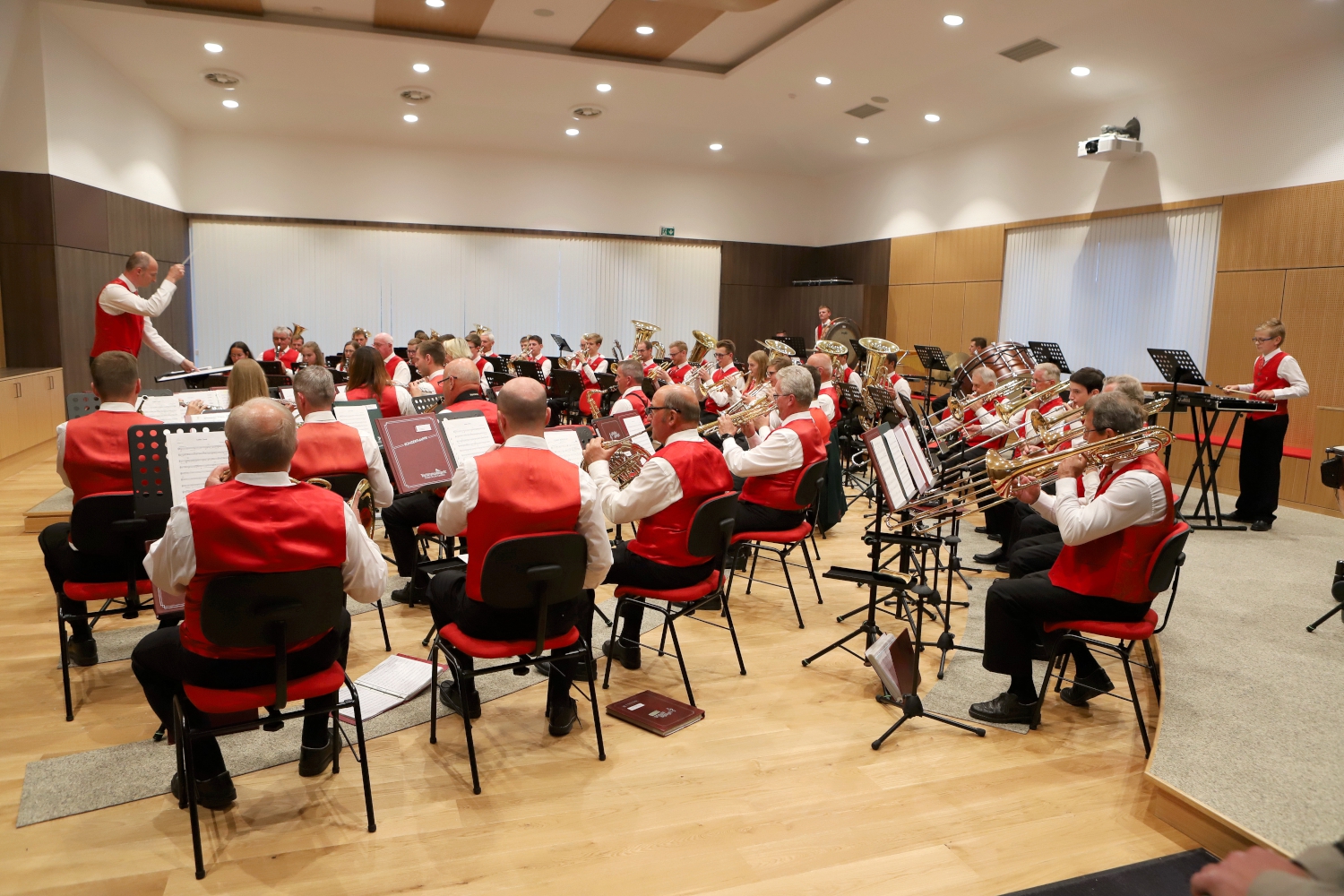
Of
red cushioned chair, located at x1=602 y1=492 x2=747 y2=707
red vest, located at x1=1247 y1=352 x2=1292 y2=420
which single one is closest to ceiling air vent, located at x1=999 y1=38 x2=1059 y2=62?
red vest, located at x1=1247 y1=352 x2=1292 y2=420

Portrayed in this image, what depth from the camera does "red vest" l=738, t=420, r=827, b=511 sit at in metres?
4.81

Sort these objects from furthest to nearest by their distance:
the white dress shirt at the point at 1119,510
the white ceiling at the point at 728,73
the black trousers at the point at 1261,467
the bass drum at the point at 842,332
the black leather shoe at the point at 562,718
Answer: the bass drum at the point at 842,332
the white ceiling at the point at 728,73
the black trousers at the point at 1261,467
the black leather shoe at the point at 562,718
the white dress shirt at the point at 1119,510

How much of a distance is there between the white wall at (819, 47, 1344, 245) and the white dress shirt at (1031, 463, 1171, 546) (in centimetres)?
664

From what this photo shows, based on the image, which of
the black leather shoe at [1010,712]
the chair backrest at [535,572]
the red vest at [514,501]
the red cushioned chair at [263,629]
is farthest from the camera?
the black leather shoe at [1010,712]

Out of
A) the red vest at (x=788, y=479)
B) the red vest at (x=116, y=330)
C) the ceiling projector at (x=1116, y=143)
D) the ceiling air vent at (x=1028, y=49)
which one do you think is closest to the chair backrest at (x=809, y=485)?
the red vest at (x=788, y=479)

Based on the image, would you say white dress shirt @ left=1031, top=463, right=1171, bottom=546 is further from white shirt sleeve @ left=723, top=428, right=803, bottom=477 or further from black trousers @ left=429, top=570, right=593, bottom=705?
black trousers @ left=429, top=570, right=593, bottom=705

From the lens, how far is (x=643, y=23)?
29.7ft

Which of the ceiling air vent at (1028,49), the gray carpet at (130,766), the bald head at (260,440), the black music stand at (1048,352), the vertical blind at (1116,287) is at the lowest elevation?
the gray carpet at (130,766)

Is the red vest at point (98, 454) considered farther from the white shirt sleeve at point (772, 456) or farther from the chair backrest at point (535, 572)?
the white shirt sleeve at point (772, 456)

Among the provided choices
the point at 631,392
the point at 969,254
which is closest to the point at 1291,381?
the point at 631,392

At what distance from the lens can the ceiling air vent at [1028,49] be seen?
8500mm

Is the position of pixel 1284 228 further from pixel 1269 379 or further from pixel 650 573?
pixel 650 573

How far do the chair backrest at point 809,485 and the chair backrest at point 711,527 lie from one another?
101 cm

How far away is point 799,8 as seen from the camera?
8531mm
